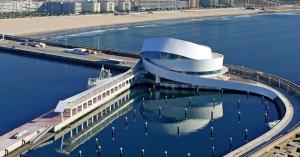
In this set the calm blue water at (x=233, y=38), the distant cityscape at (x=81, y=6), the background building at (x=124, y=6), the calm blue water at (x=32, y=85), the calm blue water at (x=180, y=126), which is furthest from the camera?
the background building at (x=124, y=6)

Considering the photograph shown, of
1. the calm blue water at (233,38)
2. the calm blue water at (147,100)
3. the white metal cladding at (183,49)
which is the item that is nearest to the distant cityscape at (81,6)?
the calm blue water at (233,38)

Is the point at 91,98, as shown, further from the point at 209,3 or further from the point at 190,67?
the point at 209,3

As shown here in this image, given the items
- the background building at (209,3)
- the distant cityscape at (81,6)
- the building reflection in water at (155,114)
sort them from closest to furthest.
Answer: the building reflection in water at (155,114) → the distant cityscape at (81,6) → the background building at (209,3)

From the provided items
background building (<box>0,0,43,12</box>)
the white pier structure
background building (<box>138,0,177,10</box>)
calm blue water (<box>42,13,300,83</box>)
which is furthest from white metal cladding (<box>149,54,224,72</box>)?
background building (<box>138,0,177,10</box>)

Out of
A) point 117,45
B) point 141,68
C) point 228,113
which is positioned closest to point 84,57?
point 141,68

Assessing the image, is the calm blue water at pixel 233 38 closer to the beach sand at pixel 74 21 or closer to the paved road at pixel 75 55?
the beach sand at pixel 74 21

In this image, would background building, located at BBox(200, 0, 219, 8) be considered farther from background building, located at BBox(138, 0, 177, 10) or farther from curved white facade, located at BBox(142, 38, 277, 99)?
curved white facade, located at BBox(142, 38, 277, 99)

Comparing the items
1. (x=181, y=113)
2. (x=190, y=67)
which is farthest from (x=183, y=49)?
(x=181, y=113)
